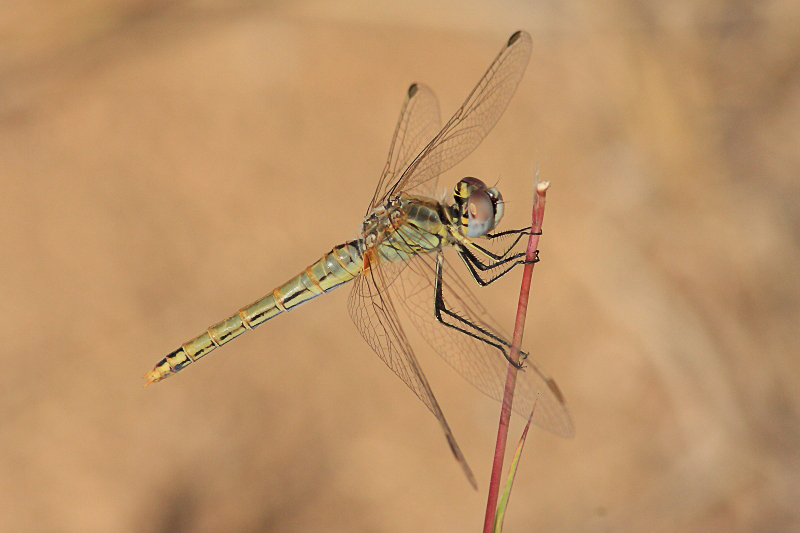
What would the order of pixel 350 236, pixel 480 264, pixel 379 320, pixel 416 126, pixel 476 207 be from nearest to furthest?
pixel 476 207, pixel 480 264, pixel 379 320, pixel 416 126, pixel 350 236

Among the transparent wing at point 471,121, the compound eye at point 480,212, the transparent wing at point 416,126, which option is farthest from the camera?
the transparent wing at point 416,126

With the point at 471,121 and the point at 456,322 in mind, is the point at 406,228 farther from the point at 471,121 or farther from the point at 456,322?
the point at 471,121

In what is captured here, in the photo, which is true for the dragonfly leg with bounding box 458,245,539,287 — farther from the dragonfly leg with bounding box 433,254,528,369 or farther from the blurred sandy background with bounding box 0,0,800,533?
the blurred sandy background with bounding box 0,0,800,533

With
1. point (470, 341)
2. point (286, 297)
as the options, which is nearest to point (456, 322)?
point (470, 341)

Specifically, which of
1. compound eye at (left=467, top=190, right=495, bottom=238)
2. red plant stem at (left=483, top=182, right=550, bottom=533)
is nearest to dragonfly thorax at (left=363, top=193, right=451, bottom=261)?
compound eye at (left=467, top=190, right=495, bottom=238)

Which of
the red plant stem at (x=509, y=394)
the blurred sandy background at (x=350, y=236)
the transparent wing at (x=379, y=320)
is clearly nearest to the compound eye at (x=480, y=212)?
the transparent wing at (x=379, y=320)

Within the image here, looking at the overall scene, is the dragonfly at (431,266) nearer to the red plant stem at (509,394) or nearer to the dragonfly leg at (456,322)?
the dragonfly leg at (456,322)

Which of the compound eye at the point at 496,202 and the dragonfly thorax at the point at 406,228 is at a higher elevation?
the dragonfly thorax at the point at 406,228
